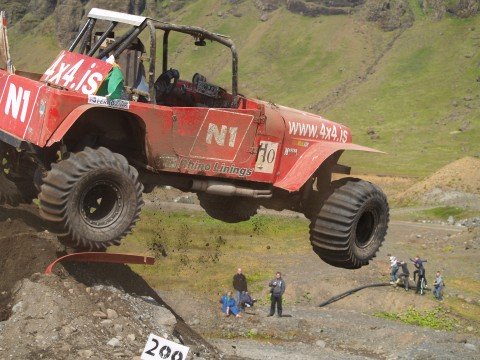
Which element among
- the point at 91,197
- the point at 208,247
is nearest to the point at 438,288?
the point at 208,247

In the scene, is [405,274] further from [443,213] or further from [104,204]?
[104,204]

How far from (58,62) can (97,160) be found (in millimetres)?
1615

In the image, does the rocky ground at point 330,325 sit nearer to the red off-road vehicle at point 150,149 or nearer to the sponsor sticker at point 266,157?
the red off-road vehicle at point 150,149

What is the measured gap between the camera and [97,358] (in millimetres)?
8289

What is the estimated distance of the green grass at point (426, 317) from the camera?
24.4 metres

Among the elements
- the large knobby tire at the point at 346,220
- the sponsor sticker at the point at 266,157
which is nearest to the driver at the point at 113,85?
the sponsor sticker at the point at 266,157

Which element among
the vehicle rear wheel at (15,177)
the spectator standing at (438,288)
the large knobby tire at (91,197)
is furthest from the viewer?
the spectator standing at (438,288)

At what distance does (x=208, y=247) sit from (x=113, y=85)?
2297 cm

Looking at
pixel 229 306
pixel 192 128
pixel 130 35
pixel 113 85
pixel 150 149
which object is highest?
pixel 130 35

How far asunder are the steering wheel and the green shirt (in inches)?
54.0

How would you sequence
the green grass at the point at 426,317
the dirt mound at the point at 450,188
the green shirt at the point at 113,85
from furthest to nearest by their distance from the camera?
the dirt mound at the point at 450,188 → the green grass at the point at 426,317 → the green shirt at the point at 113,85

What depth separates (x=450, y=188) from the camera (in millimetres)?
48406

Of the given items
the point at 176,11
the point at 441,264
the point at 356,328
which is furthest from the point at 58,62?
the point at 176,11

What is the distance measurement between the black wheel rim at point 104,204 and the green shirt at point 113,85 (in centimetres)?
92
